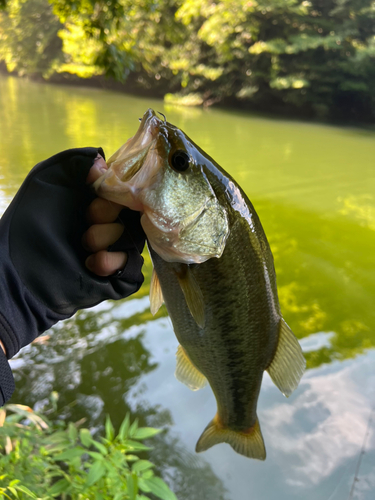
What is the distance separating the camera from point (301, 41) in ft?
57.4

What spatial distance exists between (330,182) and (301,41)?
12.6 metres

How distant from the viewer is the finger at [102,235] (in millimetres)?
1175

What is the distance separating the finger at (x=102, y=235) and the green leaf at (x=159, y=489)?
0.82 m

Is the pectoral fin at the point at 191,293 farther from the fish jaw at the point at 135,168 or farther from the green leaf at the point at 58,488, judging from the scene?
the green leaf at the point at 58,488

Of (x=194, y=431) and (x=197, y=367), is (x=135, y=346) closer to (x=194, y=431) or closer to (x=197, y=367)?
(x=194, y=431)

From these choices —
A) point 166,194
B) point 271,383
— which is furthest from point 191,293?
point 271,383

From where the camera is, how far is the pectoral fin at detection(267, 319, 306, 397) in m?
1.31

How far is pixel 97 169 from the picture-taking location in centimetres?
115

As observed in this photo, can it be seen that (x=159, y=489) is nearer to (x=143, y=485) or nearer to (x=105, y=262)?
(x=143, y=485)

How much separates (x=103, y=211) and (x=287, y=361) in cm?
79

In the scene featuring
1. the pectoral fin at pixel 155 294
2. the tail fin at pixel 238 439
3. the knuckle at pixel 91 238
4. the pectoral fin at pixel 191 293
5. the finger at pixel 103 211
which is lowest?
the tail fin at pixel 238 439

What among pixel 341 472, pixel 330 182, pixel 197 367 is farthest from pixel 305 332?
pixel 330 182

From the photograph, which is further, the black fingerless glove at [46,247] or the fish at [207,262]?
the black fingerless glove at [46,247]

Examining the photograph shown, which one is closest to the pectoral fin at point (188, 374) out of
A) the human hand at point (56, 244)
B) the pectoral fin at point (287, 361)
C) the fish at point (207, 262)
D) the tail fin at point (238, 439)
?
the fish at point (207, 262)
